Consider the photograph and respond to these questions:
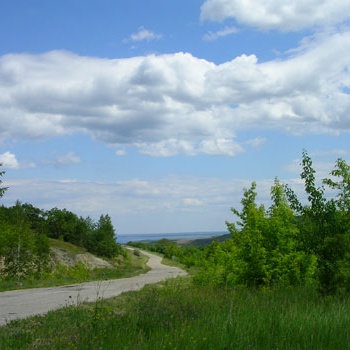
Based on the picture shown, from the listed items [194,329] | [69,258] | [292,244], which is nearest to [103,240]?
[69,258]

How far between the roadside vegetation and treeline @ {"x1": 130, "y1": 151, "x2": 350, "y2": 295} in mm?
26

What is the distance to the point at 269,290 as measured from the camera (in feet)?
48.4

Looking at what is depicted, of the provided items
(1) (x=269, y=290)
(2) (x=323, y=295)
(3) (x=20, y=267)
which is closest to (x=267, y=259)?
(1) (x=269, y=290)

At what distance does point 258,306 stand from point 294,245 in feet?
17.9

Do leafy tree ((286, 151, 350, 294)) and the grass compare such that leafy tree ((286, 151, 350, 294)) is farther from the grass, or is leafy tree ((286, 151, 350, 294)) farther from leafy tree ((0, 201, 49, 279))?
leafy tree ((0, 201, 49, 279))

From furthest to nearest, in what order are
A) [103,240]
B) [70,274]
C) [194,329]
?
[103,240]
[70,274]
[194,329]

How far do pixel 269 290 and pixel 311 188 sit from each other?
3.11 m

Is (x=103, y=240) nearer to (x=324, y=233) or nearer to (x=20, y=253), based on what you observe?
(x=20, y=253)

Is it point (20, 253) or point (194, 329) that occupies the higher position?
point (20, 253)

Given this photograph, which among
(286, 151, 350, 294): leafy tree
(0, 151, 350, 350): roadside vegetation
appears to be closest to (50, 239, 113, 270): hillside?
(0, 151, 350, 350): roadside vegetation

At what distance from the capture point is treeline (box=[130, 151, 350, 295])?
13.1 meters

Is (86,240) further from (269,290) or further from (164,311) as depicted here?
(164,311)

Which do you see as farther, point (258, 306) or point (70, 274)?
point (70, 274)

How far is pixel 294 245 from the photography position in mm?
15797
